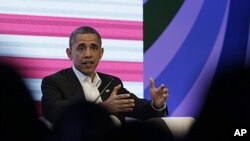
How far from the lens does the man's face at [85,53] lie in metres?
1.80

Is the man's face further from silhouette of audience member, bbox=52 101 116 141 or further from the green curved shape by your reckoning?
silhouette of audience member, bbox=52 101 116 141

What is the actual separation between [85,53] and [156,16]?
0.57 m

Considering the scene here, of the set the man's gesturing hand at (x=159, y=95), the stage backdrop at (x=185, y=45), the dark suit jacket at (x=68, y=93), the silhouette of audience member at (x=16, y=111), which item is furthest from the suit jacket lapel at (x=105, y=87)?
the silhouette of audience member at (x=16, y=111)

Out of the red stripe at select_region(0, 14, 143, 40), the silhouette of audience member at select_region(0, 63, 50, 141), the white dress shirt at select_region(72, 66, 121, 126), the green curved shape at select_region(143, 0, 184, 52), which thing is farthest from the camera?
the green curved shape at select_region(143, 0, 184, 52)

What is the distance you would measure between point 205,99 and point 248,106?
114 mm

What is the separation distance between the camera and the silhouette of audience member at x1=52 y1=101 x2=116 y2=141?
0.68 metres

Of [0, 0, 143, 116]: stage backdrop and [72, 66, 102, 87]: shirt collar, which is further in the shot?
[0, 0, 143, 116]: stage backdrop

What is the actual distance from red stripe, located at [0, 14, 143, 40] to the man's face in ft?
0.97

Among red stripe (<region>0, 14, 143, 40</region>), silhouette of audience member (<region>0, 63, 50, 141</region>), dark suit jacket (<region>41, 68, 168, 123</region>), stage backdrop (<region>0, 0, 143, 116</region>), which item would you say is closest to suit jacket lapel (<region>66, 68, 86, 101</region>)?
dark suit jacket (<region>41, 68, 168, 123</region>)

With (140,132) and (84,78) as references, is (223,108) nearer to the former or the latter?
(140,132)

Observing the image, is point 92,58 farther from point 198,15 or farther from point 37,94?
point 198,15

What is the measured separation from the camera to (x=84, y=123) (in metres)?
0.69

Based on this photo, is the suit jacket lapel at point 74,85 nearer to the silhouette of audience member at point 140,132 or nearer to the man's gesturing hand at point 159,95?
the man's gesturing hand at point 159,95

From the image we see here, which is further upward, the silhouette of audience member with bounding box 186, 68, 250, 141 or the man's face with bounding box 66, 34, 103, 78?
the man's face with bounding box 66, 34, 103, 78
